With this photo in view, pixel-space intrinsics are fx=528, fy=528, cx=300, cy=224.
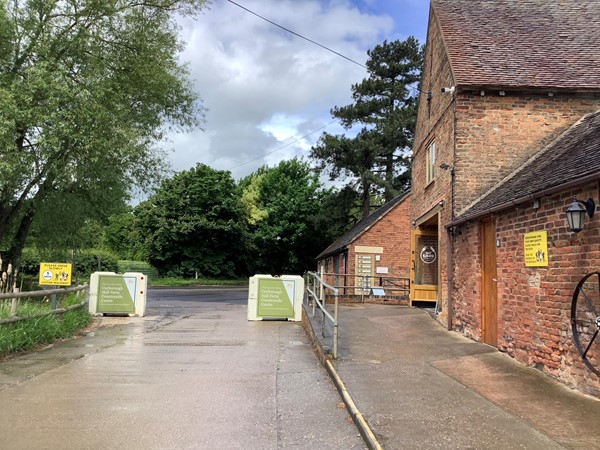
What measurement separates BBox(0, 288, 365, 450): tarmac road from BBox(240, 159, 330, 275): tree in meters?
39.3

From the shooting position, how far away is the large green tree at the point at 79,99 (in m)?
12.9

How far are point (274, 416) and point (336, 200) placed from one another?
3620 centimetres

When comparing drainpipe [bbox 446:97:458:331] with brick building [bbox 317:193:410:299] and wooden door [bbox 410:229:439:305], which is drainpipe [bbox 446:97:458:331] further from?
brick building [bbox 317:193:410:299]

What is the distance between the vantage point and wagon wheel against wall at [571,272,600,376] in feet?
20.1

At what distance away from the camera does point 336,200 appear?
41.6 meters

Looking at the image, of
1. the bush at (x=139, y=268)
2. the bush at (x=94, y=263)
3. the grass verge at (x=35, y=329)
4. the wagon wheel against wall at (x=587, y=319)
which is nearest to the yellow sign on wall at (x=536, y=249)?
the wagon wheel against wall at (x=587, y=319)

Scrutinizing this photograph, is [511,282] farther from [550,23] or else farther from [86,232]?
[86,232]

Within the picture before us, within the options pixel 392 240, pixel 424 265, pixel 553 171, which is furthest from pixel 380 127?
pixel 553 171

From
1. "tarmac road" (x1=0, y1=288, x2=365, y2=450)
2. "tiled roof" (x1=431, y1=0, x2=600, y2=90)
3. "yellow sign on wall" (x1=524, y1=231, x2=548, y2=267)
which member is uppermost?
"tiled roof" (x1=431, y1=0, x2=600, y2=90)

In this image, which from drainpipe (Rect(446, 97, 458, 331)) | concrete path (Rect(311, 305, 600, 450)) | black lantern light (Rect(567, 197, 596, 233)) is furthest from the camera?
drainpipe (Rect(446, 97, 458, 331))

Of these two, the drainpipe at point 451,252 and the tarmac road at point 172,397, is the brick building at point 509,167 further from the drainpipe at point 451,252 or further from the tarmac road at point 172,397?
the tarmac road at point 172,397

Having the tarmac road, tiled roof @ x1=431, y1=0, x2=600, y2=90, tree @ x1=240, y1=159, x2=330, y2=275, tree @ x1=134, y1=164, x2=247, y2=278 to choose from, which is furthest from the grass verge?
tree @ x1=240, y1=159, x2=330, y2=275

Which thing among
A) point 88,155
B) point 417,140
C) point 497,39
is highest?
point 497,39

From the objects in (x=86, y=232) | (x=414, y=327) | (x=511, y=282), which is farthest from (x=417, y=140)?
(x=86, y=232)
